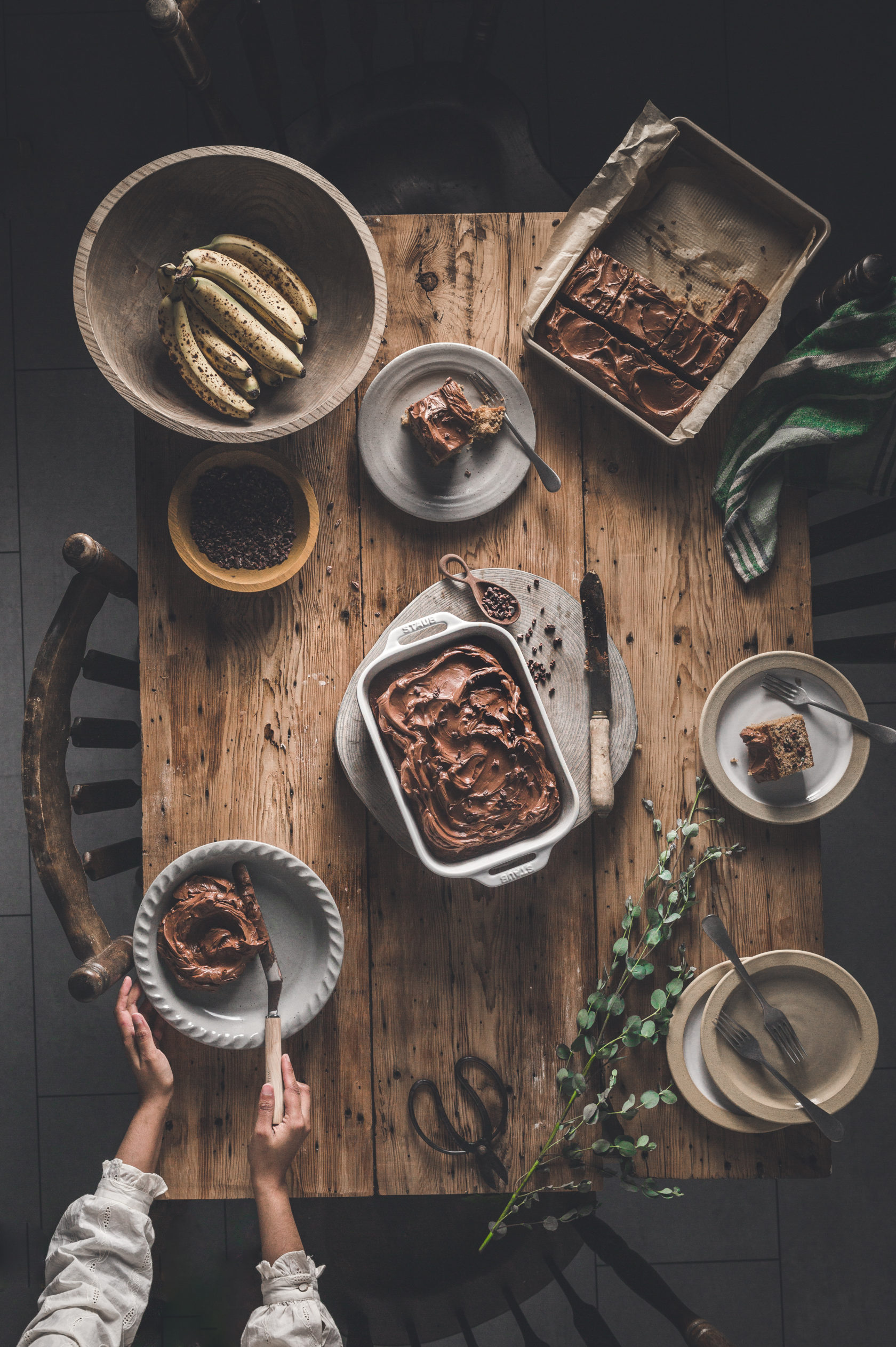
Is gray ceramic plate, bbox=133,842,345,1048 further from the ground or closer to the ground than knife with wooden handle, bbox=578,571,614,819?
closer to the ground

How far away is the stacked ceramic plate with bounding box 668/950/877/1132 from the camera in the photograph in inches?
83.5

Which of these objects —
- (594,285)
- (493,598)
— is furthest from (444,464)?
(594,285)

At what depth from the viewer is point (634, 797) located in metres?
2.23

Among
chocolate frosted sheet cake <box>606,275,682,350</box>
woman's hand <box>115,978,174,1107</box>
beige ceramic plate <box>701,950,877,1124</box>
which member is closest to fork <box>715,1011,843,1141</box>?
beige ceramic plate <box>701,950,877,1124</box>

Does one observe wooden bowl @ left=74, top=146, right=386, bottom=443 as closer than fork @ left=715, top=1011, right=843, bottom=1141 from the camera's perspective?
Yes

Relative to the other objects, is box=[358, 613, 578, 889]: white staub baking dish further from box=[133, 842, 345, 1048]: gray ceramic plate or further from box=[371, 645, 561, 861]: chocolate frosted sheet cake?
box=[133, 842, 345, 1048]: gray ceramic plate

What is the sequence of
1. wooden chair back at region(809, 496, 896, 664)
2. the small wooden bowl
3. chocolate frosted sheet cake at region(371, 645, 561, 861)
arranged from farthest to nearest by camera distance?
wooden chair back at region(809, 496, 896, 664)
the small wooden bowl
chocolate frosted sheet cake at region(371, 645, 561, 861)

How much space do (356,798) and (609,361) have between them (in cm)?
127

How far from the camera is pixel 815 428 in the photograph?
6.98 feet

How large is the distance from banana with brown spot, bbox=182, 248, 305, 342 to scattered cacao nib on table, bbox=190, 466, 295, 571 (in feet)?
1.11

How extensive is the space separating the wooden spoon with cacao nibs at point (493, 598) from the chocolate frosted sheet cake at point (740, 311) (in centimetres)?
85

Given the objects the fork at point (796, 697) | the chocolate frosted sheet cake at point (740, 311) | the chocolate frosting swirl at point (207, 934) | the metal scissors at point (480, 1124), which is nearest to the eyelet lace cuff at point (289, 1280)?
the metal scissors at point (480, 1124)

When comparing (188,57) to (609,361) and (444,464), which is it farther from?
(609,361)

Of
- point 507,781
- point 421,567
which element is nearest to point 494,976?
point 507,781
